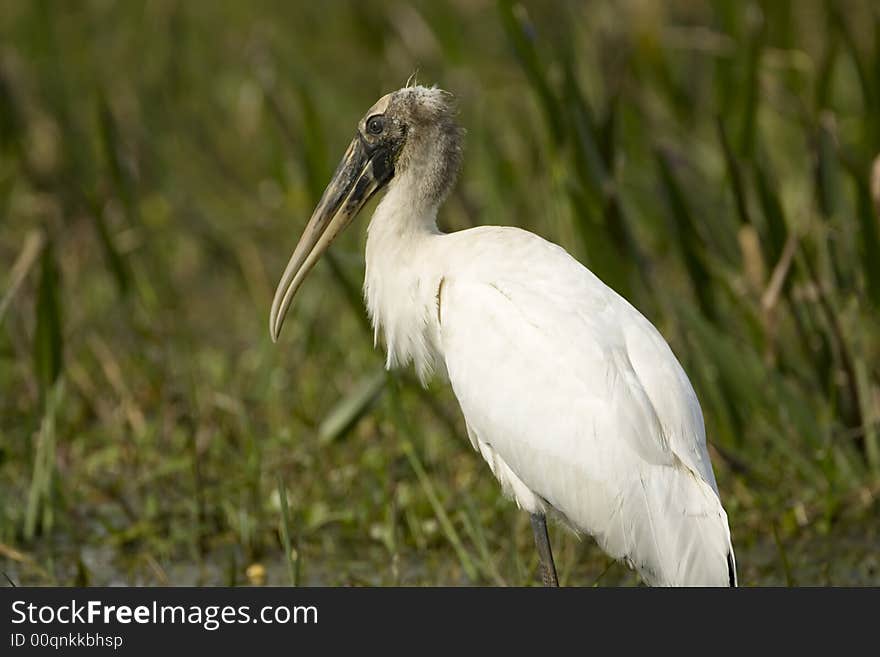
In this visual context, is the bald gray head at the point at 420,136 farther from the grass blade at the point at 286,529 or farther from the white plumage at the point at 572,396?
the grass blade at the point at 286,529

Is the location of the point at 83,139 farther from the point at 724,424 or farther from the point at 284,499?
the point at 284,499

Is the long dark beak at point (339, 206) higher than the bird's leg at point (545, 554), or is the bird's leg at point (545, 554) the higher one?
the long dark beak at point (339, 206)

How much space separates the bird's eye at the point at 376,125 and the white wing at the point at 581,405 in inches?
15.3

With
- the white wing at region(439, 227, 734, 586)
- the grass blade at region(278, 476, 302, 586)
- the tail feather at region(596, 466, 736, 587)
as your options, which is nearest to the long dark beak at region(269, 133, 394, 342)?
the white wing at region(439, 227, 734, 586)

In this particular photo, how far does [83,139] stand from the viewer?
24.5 feet

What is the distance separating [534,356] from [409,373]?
1.31m

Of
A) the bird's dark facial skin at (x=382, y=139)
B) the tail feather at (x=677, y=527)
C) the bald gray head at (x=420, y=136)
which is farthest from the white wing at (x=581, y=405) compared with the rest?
the bird's dark facial skin at (x=382, y=139)

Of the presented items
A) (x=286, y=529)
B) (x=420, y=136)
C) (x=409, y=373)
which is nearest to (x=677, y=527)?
(x=286, y=529)

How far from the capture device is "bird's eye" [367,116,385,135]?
411 centimetres

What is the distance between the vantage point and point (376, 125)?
411 cm

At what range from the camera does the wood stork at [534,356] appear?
3.64m

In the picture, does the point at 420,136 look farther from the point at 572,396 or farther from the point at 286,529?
the point at 286,529

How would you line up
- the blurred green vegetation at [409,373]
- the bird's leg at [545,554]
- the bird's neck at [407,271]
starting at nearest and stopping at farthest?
the bird's leg at [545,554] → the bird's neck at [407,271] → the blurred green vegetation at [409,373]
